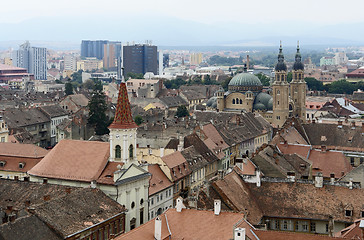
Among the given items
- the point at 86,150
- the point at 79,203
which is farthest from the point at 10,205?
the point at 86,150

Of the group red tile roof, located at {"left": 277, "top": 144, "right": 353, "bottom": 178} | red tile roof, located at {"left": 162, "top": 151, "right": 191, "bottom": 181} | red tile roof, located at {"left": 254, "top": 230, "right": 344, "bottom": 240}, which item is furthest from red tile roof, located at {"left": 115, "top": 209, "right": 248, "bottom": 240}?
red tile roof, located at {"left": 277, "top": 144, "right": 353, "bottom": 178}

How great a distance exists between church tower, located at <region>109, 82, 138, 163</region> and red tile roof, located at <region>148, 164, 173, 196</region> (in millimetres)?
4964

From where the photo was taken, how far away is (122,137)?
64188 mm

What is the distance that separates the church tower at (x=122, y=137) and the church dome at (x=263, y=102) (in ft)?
287

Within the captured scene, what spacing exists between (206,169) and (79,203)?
32043 mm

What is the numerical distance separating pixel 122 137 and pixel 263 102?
91.4 metres

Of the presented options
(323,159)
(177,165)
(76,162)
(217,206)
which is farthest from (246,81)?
(217,206)

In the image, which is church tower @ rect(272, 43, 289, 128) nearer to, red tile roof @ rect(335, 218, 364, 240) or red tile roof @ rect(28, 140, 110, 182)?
red tile roof @ rect(28, 140, 110, 182)

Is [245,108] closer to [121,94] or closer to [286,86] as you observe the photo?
[286,86]

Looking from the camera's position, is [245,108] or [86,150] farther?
[245,108]

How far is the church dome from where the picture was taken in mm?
149125

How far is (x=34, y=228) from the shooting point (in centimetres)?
4769

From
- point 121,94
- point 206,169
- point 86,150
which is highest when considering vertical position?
point 121,94

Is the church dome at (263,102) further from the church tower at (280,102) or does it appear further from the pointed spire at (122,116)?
the pointed spire at (122,116)
